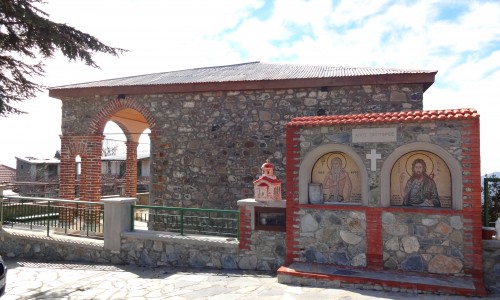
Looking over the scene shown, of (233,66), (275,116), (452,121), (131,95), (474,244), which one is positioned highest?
(233,66)

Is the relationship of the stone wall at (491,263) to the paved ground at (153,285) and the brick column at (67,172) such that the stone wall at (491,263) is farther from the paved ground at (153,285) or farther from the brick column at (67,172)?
the brick column at (67,172)

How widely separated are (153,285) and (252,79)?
5.53m

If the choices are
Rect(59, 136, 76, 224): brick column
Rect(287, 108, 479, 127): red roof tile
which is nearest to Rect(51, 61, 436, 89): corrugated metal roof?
Rect(59, 136, 76, 224): brick column

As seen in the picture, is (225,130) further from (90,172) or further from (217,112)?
(90,172)

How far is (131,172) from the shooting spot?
1414 centimetres

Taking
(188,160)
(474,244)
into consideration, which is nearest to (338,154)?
(474,244)

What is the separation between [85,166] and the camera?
10.7 meters

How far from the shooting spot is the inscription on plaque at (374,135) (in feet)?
19.6

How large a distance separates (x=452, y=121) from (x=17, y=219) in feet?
33.1

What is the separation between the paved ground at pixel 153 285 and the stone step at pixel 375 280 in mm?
128

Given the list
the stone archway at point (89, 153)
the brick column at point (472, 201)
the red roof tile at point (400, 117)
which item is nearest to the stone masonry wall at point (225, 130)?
the stone archway at point (89, 153)

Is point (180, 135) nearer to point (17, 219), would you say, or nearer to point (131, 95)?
point (131, 95)

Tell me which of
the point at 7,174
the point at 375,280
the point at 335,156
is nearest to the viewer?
the point at 375,280

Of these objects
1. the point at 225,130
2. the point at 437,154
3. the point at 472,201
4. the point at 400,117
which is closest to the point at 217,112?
the point at 225,130
